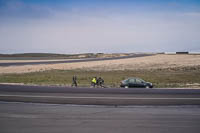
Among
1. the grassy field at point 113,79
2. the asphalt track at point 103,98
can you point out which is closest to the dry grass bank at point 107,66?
the grassy field at point 113,79

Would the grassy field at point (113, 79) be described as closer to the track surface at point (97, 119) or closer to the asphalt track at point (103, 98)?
the asphalt track at point (103, 98)

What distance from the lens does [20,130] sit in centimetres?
747

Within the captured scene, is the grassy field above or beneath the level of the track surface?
above

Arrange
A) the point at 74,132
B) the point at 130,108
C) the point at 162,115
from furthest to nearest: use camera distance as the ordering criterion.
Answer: the point at 130,108 → the point at 162,115 → the point at 74,132

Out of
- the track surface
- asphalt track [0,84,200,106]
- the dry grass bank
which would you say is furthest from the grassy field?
the track surface

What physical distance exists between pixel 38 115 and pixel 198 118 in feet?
23.6

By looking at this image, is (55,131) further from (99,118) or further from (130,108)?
(130,108)

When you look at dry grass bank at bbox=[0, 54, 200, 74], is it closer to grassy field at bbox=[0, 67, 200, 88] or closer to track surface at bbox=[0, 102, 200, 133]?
grassy field at bbox=[0, 67, 200, 88]

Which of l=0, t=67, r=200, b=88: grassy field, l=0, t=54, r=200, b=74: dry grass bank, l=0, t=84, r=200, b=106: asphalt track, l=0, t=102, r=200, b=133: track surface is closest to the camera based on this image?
l=0, t=102, r=200, b=133: track surface

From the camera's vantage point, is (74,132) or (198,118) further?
(198,118)

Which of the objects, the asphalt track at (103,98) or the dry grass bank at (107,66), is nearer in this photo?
the asphalt track at (103,98)

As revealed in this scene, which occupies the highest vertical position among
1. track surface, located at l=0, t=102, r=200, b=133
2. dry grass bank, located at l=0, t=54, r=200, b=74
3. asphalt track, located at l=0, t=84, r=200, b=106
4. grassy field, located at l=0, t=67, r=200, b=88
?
dry grass bank, located at l=0, t=54, r=200, b=74

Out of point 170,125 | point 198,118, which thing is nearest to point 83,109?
point 170,125

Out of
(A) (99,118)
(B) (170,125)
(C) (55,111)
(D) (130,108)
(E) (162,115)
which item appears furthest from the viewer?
(D) (130,108)
